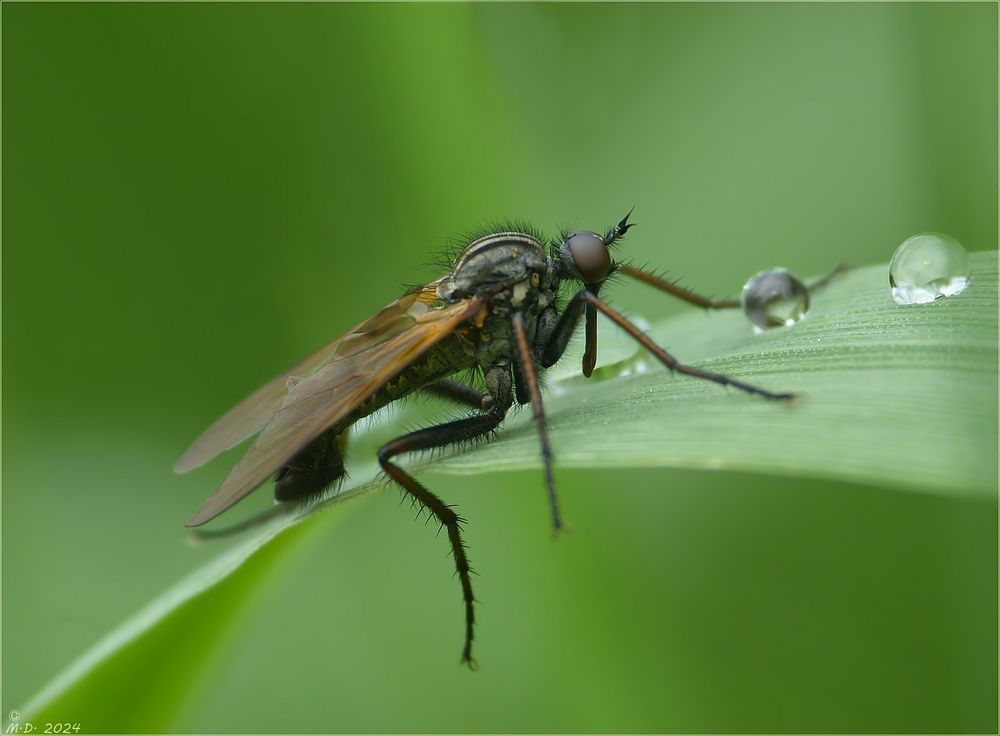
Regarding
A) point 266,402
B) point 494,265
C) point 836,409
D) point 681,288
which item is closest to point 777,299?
point 681,288

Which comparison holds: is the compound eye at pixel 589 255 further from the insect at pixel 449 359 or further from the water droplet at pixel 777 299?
the water droplet at pixel 777 299

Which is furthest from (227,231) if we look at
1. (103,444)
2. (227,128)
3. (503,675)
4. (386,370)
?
(503,675)

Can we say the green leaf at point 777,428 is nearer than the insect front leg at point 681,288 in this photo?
Yes

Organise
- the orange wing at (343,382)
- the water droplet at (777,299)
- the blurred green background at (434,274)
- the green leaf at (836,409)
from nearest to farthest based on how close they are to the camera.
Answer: the green leaf at (836,409) → the orange wing at (343,382) → the water droplet at (777,299) → the blurred green background at (434,274)

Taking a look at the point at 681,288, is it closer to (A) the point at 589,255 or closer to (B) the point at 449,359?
(A) the point at 589,255

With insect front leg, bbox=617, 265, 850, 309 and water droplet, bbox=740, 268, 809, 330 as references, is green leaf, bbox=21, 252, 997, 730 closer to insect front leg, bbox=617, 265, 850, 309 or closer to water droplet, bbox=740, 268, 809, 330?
water droplet, bbox=740, 268, 809, 330

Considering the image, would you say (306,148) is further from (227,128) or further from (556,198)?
(556,198)

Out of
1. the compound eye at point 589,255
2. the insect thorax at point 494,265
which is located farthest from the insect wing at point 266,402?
the compound eye at point 589,255

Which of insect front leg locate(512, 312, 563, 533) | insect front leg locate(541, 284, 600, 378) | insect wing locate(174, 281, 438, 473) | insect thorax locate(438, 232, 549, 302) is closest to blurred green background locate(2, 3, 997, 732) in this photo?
insect front leg locate(541, 284, 600, 378)
